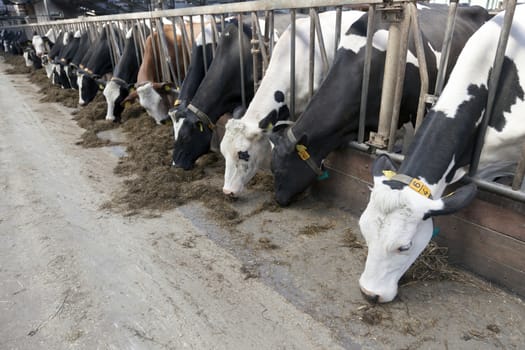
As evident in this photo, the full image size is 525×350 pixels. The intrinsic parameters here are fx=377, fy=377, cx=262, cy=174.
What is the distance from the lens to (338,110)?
3141 mm

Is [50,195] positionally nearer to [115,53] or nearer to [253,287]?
[253,287]

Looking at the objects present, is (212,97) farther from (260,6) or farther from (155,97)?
(155,97)

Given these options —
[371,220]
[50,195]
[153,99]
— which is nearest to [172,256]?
[371,220]

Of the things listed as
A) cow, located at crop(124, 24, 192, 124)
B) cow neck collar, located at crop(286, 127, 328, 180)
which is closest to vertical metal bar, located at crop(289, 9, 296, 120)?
cow neck collar, located at crop(286, 127, 328, 180)

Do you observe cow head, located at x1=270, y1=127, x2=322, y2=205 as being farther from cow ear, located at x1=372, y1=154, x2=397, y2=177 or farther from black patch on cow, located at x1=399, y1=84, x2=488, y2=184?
black patch on cow, located at x1=399, y1=84, x2=488, y2=184

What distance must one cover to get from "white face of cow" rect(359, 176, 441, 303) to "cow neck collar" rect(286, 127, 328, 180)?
1034mm

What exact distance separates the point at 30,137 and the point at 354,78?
5.39 metres

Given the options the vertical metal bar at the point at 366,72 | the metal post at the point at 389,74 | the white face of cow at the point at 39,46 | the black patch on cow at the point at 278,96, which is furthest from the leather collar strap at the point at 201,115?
the white face of cow at the point at 39,46

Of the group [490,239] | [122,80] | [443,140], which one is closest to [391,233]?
[443,140]

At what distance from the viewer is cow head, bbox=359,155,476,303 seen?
1.99 metres

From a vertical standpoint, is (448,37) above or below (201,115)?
above

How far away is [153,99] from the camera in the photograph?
19.1 ft

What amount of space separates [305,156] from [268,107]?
2.60ft

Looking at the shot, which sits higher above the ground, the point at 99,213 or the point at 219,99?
the point at 219,99
